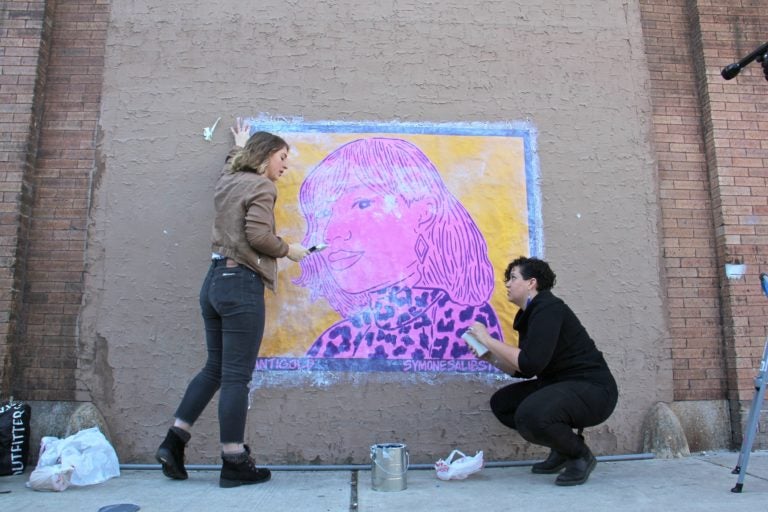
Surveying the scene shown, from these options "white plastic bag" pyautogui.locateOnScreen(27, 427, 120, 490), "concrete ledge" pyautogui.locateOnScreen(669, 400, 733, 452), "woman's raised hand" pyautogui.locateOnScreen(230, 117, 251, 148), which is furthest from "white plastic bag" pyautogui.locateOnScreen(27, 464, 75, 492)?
"concrete ledge" pyautogui.locateOnScreen(669, 400, 733, 452)

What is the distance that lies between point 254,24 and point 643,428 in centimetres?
392

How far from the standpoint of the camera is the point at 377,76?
428 cm

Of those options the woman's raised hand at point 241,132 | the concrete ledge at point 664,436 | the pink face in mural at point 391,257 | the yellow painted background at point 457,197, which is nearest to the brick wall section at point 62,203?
the woman's raised hand at point 241,132

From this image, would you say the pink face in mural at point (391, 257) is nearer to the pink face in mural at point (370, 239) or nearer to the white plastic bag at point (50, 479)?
the pink face in mural at point (370, 239)

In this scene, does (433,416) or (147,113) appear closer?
(433,416)

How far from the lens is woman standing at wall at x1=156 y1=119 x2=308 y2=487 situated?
3109mm

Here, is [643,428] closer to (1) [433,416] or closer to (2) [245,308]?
(1) [433,416]

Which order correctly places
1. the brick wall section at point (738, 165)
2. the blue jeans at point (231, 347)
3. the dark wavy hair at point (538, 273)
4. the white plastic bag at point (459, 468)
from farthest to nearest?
1. the brick wall section at point (738, 165)
2. the dark wavy hair at point (538, 273)
3. the white plastic bag at point (459, 468)
4. the blue jeans at point (231, 347)

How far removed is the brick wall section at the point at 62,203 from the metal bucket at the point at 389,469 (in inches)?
83.4

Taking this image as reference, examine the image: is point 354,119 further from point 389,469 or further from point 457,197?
point 389,469

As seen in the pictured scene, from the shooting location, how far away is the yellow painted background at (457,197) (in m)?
3.93

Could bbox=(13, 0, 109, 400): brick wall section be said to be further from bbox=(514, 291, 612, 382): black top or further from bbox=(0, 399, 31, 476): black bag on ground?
bbox=(514, 291, 612, 382): black top

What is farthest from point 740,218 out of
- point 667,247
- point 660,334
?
point 660,334

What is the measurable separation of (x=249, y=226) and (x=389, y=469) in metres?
1.49
